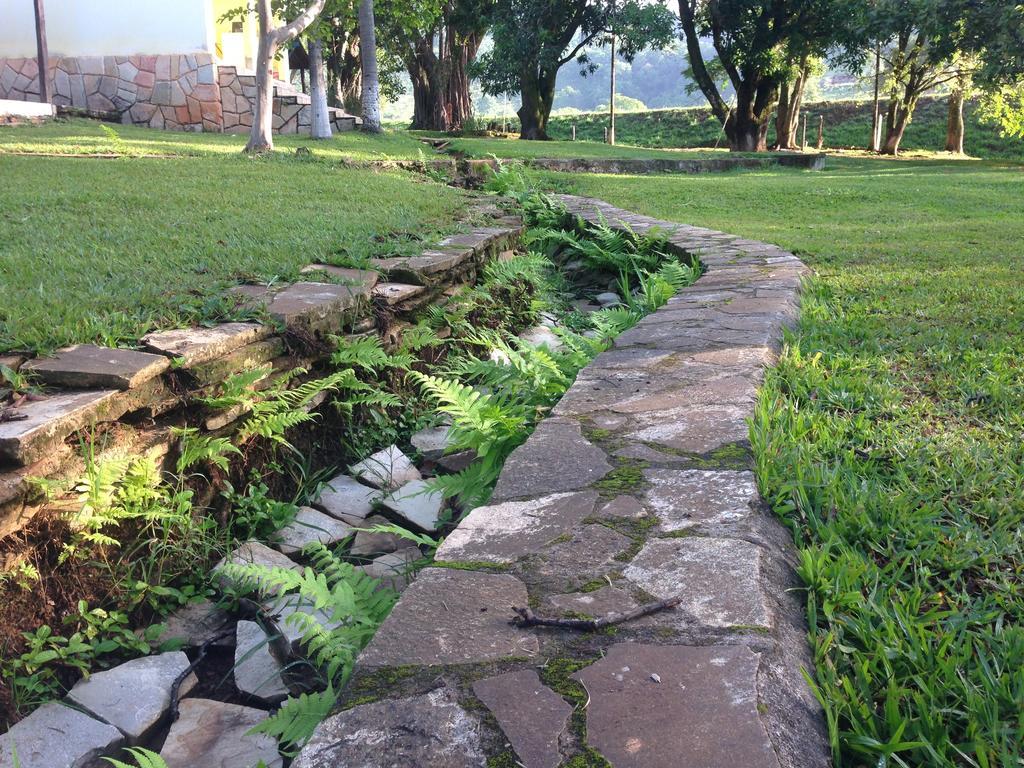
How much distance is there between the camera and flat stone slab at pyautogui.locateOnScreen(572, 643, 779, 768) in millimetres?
1238

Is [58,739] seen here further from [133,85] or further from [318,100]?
[133,85]

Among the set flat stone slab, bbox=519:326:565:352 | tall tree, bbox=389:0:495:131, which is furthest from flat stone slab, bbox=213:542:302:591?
tall tree, bbox=389:0:495:131

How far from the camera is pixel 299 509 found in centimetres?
321

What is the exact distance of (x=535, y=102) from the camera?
69.5ft

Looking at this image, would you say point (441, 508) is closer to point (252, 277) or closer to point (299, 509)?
point (299, 509)

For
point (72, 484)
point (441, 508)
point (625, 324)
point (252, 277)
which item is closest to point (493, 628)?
point (72, 484)

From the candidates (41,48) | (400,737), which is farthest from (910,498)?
(41,48)

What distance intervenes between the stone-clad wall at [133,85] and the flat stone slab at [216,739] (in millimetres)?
15050

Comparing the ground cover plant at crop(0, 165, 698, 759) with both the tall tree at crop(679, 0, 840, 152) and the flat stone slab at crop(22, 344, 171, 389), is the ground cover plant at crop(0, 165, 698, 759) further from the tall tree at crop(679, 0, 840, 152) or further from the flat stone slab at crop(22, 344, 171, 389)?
the tall tree at crop(679, 0, 840, 152)

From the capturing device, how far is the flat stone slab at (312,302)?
338 cm

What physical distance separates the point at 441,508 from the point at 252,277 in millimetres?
1432

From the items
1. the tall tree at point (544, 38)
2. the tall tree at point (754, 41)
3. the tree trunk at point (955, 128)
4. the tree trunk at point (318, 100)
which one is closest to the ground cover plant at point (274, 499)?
the tree trunk at point (318, 100)

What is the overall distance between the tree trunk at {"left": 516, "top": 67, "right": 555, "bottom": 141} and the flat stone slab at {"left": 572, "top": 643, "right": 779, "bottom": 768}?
812 inches

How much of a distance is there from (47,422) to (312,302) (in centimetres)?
143
